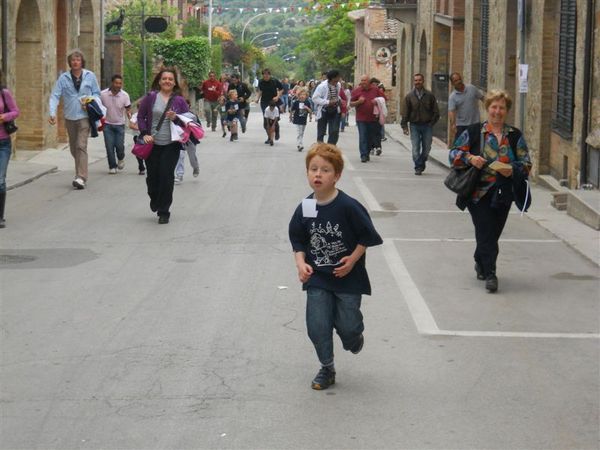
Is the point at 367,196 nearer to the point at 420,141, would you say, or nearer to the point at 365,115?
the point at 420,141

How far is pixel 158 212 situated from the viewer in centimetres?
1466

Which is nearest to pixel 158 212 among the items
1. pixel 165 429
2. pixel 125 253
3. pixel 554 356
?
pixel 125 253

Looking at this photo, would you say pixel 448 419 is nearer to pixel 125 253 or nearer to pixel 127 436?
pixel 127 436

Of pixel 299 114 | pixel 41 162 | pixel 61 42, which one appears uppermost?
pixel 61 42

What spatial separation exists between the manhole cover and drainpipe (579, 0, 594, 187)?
27.6 ft

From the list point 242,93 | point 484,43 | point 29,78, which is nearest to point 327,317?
point 29,78

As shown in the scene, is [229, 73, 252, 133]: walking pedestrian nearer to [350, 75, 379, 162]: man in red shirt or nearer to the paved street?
[350, 75, 379, 162]: man in red shirt

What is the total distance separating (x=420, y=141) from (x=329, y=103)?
3227mm

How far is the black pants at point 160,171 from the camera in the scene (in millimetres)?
14666

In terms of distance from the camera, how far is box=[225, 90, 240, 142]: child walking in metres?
31.7

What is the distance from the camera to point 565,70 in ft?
64.4

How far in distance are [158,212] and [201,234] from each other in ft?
3.55

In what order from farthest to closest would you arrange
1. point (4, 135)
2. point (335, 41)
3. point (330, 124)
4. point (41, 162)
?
point (335, 41)
point (330, 124)
point (41, 162)
point (4, 135)

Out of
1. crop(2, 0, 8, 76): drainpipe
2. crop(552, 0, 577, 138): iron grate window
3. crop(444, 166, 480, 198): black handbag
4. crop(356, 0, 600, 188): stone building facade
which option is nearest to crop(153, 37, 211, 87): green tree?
crop(356, 0, 600, 188): stone building facade
